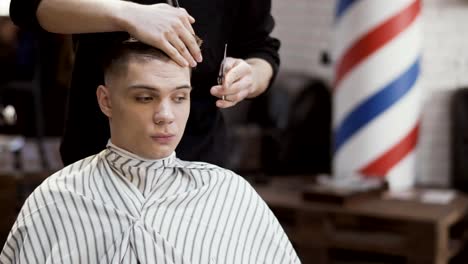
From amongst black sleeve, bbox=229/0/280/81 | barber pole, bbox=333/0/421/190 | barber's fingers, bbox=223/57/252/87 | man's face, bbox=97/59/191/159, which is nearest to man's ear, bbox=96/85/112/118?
man's face, bbox=97/59/191/159

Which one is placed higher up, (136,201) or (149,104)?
(149,104)

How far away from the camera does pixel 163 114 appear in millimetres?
1477

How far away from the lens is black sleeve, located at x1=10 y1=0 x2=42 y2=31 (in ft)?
4.96

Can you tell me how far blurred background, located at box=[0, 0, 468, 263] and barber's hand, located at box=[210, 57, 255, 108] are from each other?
2.04 metres

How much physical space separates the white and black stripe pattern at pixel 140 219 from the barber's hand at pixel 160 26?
23cm

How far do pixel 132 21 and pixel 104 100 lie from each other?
0.64 ft

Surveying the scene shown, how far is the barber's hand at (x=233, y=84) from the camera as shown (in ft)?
5.10

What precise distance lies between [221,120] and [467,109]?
2.89 metres

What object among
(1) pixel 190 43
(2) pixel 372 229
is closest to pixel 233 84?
(1) pixel 190 43

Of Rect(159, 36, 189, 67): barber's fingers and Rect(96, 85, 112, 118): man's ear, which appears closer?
Rect(159, 36, 189, 67): barber's fingers

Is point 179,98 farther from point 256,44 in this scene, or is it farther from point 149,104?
point 256,44

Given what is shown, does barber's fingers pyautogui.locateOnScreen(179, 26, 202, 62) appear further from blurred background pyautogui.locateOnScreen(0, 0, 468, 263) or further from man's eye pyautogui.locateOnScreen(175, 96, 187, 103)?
blurred background pyautogui.locateOnScreen(0, 0, 468, 263)

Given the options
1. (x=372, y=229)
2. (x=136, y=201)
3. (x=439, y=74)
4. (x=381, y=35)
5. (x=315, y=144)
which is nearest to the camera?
(x=136, y=201)

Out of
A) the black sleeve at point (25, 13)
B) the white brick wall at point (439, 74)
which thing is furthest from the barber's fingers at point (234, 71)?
the white brick wall at point (439, 74)
